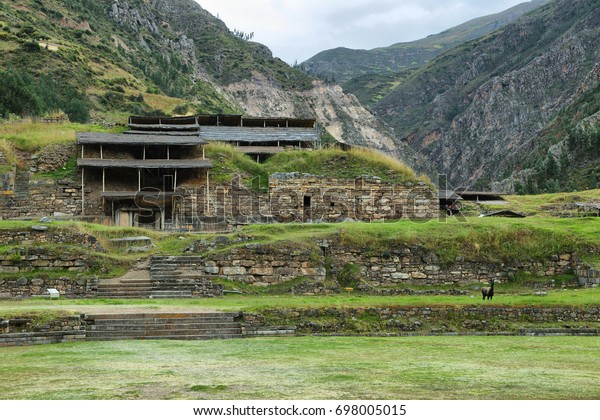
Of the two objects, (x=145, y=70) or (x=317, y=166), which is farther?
(x=145, y=70)

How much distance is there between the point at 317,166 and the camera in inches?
1604

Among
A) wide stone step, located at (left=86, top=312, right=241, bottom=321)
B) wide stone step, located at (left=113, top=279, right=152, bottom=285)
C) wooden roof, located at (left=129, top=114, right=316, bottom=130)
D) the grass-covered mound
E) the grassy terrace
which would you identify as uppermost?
wooden roof, located at (left=129, top=114, right=316, bottom=130)

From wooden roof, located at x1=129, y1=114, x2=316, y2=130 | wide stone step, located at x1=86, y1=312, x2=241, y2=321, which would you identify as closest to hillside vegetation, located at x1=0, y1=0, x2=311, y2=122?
wooden roof, located at x1=129, y1=114, x2=316, y2=130

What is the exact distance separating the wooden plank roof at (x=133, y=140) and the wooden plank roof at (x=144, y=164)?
1093mm

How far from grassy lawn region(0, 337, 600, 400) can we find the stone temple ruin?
20823 mm

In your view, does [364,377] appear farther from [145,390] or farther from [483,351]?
[483,351]

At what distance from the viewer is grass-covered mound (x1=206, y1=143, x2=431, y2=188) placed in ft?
131

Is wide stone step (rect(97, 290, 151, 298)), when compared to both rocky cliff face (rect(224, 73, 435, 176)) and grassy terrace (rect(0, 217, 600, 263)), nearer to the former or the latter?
grassy terrace (rect(0, 217, 600, 263))

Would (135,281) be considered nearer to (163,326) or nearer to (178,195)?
(163,326)

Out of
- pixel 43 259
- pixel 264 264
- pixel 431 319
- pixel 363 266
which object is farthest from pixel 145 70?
pixel 431 319

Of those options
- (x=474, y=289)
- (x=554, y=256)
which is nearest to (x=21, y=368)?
(x=474, y=289)

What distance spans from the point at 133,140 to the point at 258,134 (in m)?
13.6
